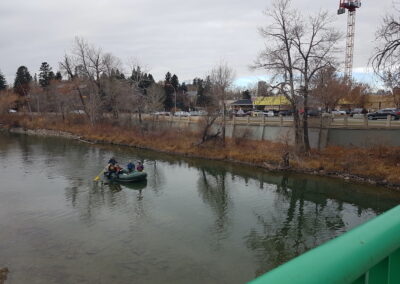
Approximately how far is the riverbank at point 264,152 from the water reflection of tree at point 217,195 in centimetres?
430

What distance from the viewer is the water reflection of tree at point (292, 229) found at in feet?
43.0

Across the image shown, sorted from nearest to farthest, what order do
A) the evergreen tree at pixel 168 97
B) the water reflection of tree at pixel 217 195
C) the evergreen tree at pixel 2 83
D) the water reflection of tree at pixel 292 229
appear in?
1. the water reflection of tree at pixel 292 229
2. the water reflection of tree at pixel 217 195
3. the evergreen tree at pixel 168 97
4. the evergreen tree at pixel 2 83

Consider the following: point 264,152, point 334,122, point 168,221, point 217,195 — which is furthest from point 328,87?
point 168,221

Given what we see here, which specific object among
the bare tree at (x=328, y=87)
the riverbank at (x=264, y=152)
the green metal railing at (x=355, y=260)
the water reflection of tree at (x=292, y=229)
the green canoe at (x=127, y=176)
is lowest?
the water reflection of tree at (x=292, y=229)

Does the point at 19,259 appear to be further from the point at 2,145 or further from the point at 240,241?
the point at 2,145

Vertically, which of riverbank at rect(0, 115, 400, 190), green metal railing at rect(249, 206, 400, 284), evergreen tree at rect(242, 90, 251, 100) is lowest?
riverbank at rect(0, 115, 400, 190)

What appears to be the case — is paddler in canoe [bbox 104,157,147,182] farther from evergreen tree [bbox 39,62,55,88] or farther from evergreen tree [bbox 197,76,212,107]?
evergreen tree [bbox 39,62,55,88]

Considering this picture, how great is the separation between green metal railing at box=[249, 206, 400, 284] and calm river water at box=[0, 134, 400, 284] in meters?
10.4

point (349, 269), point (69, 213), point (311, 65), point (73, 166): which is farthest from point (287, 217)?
point (73, 166)

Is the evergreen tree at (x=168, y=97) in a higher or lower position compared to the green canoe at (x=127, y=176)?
higher

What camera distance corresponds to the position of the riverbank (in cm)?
2397

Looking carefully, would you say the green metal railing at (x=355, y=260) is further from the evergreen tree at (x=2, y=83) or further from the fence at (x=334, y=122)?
the evergreen tree at (x=2, y=83)

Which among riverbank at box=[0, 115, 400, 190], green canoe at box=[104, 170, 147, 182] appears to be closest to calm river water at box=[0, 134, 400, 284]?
green canoe at box=[104, 170, 147, 182]

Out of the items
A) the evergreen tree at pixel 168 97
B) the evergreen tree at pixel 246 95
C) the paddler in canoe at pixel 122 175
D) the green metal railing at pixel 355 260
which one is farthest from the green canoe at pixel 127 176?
the evergreen tree at pixel 246 95
